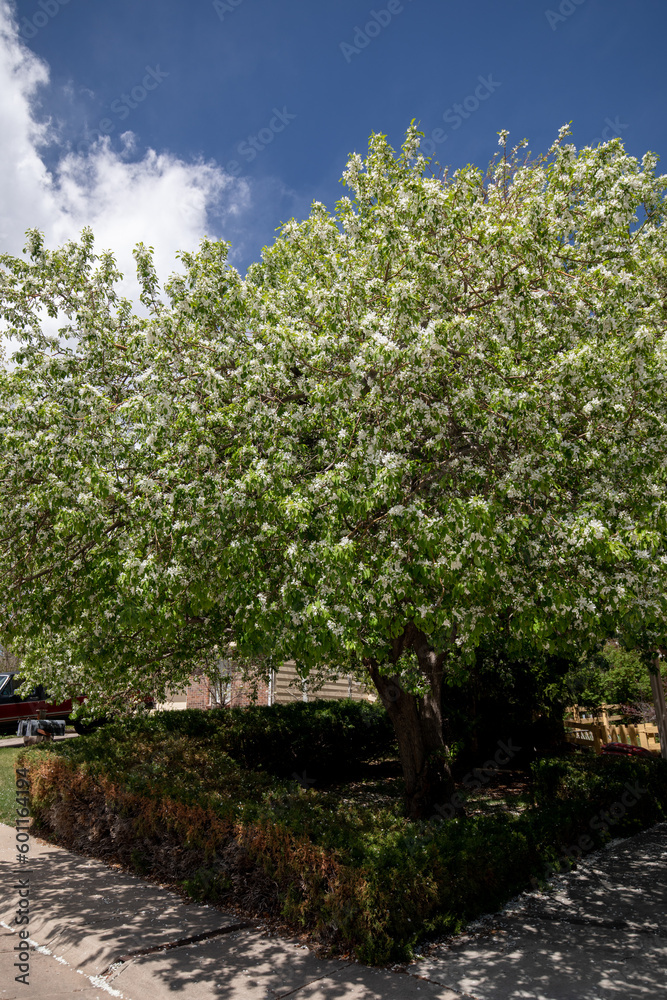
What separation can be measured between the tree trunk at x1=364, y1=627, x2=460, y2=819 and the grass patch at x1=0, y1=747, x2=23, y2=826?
22.4 feet

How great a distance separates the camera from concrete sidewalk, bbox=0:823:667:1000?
17.6 ft

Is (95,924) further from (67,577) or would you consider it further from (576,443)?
(576,443)

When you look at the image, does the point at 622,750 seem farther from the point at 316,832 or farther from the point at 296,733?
the point at 316,832

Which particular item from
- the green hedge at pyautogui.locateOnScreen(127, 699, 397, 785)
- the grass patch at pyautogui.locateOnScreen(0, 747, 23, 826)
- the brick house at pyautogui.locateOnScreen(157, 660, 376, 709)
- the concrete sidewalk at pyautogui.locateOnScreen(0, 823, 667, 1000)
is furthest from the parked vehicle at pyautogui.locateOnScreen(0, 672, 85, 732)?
the concrete sidewalk at pyautogui.locateOnScreen(0, 823, 667, 1000)

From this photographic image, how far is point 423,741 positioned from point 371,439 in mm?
6676

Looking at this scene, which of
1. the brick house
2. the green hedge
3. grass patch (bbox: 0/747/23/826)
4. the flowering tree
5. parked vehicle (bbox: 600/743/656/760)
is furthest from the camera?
the brick house

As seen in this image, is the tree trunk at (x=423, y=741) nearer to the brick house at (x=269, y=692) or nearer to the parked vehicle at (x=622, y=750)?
the parked vehicle at (x=622, y=750)

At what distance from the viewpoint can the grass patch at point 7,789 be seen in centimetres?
1158

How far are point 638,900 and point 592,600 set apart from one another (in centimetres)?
421

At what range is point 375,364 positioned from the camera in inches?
259

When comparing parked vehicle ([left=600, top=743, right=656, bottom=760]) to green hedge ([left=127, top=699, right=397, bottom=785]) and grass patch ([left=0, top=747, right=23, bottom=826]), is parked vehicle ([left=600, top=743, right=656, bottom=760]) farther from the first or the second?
grass patch ([left=0, top=747, right=23, bottom=826])

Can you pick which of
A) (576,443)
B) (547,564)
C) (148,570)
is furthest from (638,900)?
(148,570)

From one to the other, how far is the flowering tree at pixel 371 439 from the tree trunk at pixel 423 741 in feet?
8.77

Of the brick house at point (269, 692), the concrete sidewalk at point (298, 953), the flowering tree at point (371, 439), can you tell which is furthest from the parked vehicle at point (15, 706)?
the flowering tree at point (371, 439)
